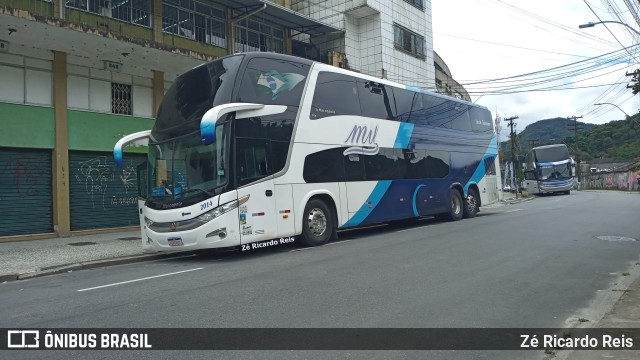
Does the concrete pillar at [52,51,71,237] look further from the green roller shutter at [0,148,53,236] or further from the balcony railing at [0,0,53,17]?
the balcony railing at [0,0,53,17]

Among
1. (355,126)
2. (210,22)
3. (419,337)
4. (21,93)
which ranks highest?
(210,22)

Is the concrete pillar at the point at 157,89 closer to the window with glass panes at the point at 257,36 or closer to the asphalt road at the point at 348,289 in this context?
the window with glass panes at the point at 257,36

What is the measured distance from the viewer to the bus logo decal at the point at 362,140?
12.3 metres

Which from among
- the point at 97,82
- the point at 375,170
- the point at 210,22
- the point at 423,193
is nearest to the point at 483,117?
the point at 423,193

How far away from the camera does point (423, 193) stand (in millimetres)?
15023

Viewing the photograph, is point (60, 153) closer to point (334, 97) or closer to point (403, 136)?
point (334, 97)

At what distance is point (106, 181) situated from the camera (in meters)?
16.7

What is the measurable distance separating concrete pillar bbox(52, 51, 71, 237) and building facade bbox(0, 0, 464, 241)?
32 millimetres

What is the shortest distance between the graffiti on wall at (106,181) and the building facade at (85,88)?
0.12ft

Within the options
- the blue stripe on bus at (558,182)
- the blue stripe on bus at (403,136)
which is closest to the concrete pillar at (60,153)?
the blue stripe on bus at (403,136)

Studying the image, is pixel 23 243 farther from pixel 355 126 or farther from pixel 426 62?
pixel 426 62

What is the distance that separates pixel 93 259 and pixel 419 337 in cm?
849

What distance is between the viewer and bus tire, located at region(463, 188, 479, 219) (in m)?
17.7

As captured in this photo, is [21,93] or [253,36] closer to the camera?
[21,93]
